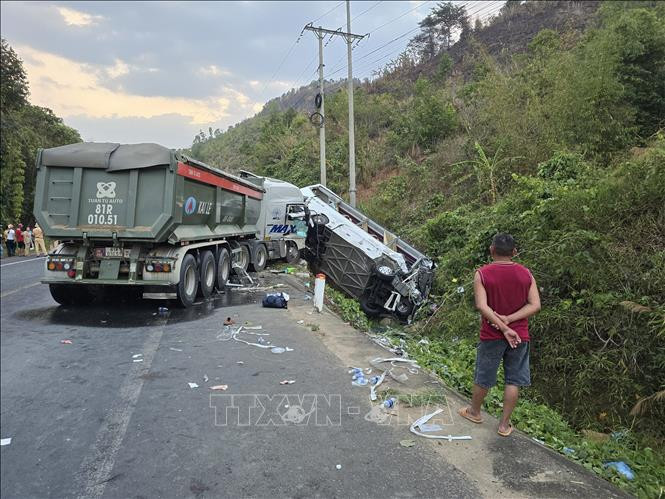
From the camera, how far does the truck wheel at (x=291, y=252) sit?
14.0 metres

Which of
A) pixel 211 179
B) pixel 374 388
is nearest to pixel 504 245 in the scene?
pixel 374 388

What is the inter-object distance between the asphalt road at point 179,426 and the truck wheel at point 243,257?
18.3 ft

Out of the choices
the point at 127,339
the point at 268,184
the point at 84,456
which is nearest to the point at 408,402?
the point at 84,456

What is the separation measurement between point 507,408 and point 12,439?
3.18 m

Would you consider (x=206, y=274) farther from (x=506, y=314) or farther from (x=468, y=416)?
(x=506, y=314)

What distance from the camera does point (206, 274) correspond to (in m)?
8.37

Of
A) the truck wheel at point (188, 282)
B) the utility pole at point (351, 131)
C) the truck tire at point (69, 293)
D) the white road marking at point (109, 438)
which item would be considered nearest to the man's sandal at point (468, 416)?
the white road marking at point (109, 438)

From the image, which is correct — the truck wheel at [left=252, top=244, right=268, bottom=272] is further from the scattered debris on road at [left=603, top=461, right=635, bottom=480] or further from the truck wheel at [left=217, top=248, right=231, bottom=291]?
the scattered debris on road at [left=603, top=461, right=635, bottom=480]

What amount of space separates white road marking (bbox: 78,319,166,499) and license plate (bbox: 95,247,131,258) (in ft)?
8.44

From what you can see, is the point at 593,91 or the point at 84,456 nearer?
the point at 84,456

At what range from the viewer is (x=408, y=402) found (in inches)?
155

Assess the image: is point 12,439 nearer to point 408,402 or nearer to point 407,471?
point 407,471

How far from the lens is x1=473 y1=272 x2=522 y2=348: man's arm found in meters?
3.35

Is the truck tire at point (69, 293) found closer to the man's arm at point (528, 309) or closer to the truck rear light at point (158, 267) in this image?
the truck rear light at point (158, 267)
